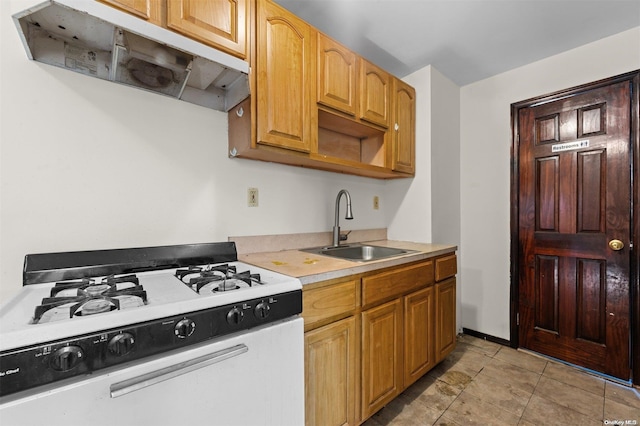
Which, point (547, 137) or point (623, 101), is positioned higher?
point (623, 101)

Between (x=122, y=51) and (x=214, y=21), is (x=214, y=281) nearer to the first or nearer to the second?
(x=122, y=51)

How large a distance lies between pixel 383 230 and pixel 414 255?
2.90 ft

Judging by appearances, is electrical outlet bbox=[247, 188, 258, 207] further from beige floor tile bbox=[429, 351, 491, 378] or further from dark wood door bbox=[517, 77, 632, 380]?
dark wood door bbox=[517, 77, 632, 380]

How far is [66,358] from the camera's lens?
0.67 meters

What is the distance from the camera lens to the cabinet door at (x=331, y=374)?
1.23m

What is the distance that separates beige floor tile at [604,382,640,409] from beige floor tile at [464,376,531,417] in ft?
1.68

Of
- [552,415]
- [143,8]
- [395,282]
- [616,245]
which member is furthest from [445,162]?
[143,8]

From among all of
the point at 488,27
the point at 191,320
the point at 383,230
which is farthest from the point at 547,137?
the point at 191,320

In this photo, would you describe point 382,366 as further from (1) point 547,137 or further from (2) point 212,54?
(1) point 547,137

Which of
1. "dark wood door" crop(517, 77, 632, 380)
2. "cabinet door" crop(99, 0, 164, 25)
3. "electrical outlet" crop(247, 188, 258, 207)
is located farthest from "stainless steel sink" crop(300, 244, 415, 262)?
"cabinet door" crop(99, 0, 164, 25)

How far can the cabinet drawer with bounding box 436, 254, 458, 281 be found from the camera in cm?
197

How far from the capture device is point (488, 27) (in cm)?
191

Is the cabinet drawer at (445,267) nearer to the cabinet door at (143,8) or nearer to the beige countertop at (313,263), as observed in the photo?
the beige countertop at (313,263)

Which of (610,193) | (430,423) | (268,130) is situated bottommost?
(430,423)
